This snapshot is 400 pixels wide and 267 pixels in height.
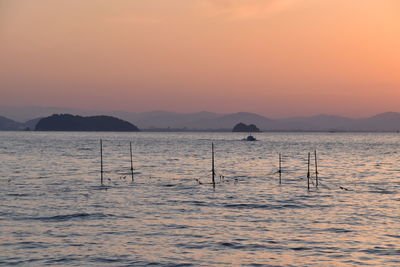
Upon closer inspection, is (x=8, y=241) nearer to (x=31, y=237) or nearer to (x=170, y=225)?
(x=31, y=237)

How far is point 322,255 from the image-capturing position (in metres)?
23.1

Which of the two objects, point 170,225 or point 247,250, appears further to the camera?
point 170,225

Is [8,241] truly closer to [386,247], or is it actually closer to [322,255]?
[322,255]

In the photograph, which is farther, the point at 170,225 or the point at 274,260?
the point at 170,225

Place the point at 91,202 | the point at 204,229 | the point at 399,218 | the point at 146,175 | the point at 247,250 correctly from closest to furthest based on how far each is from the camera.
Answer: the point at 247,250
the point at 204,229
the point at 399,218
the point at 91,202
the point at 146,175

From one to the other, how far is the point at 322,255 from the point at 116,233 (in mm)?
11163

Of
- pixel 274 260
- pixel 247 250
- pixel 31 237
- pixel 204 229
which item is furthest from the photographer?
pixel 204 229

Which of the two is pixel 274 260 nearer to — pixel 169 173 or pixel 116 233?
pixel 116 233

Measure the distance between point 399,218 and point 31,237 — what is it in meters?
22.8

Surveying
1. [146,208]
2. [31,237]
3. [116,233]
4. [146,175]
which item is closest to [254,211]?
[146,208]

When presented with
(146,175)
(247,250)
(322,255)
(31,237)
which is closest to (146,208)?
(31,237)

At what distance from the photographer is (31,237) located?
2614cm

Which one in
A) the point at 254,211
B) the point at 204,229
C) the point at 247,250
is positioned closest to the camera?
the point at 247,250

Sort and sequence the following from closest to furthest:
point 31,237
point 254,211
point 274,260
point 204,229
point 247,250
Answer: point 274,260
point 247,250
point 31,237
point 204,229
point 254,211
